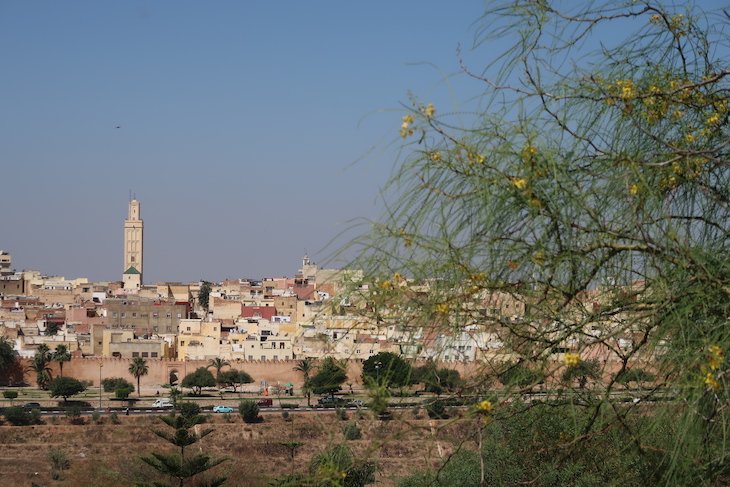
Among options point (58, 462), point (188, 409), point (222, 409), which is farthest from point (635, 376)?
point (222, 409)

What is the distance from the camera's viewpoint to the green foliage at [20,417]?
95.0 ft

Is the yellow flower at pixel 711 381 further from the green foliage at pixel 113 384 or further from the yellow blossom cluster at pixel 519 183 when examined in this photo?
the green foliage at pixel 113 384

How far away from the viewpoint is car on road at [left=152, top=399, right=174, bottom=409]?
107ft

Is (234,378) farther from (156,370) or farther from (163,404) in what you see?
(163,404)

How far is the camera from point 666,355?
7.36 feet

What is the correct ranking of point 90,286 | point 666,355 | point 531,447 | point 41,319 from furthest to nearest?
point 90,286
point 41,319
point 531,447
point 666,355

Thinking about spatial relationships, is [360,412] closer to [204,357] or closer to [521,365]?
[521,365]

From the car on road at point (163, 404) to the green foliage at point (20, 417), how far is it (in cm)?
377

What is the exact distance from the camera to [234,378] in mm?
39688

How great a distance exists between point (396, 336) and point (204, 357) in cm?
4019

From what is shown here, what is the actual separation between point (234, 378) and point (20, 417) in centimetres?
1136

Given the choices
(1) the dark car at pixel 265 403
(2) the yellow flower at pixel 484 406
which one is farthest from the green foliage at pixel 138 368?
(2) the yellow flower at pixel 484 406

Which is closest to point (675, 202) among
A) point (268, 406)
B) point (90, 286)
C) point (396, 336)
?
point (396, 336)

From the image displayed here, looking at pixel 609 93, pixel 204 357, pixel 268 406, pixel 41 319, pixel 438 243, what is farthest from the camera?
pixel 41 319
